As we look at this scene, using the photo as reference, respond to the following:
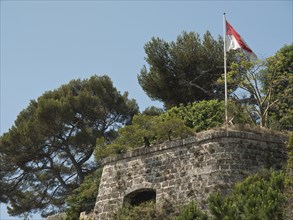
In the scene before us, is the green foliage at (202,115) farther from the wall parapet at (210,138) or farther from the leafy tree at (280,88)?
the wall parapet at (210,138)

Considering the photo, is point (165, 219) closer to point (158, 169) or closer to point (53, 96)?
point (158, 169)

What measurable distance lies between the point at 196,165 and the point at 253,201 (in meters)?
3.13

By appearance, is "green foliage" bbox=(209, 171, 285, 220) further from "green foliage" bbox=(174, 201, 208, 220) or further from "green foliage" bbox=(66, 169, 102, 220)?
"green foliage" bbox=(66, 169, 102, 220)

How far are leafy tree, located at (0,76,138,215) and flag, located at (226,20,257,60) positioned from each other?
11.6 meters

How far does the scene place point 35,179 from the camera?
93.9 feet

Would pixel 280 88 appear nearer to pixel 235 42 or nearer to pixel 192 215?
pixel 235 42

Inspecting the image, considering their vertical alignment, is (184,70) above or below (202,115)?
above

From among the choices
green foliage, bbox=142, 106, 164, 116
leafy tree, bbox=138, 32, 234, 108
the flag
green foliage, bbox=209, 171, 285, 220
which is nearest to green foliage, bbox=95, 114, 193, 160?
green foliage, bbox=209, 171, 285, 220

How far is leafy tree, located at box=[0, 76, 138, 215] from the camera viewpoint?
27328mm

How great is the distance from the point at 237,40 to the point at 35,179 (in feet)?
48.9

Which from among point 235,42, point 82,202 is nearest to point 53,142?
point 82,202

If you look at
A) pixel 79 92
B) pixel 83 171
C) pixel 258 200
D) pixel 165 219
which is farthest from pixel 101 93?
pixel 258 200

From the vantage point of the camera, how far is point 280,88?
69.5 ft

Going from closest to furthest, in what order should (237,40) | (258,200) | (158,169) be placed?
1. (258,200)
2. (158,169)
3. (237,40)
